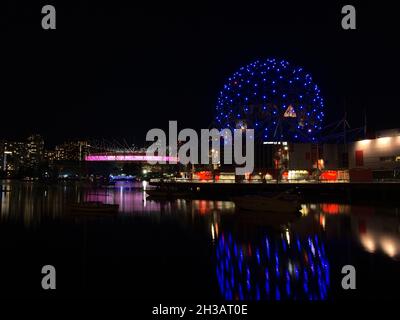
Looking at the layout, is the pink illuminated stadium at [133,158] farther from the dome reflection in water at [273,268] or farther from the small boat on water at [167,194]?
the dome reflection in water at [273,268]

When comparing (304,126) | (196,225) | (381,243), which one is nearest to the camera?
(381,243)

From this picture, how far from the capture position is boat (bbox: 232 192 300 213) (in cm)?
3706

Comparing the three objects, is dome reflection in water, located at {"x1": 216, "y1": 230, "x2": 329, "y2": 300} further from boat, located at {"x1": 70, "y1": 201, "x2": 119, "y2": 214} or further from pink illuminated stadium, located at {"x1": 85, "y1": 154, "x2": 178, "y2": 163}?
pink illuminated stadium, located at {"x1": 85, "y1": 154, "x2": 178, "y2": 163}

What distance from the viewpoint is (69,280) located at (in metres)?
15.8

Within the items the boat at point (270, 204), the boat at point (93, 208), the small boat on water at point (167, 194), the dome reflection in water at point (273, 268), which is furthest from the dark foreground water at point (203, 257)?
the small boat on water at point (167, 194)

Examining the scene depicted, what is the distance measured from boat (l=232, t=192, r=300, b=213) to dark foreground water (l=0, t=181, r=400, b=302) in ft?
6.21

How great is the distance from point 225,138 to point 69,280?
62.2 m

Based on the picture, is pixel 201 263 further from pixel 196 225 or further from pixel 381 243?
pixel 196 225

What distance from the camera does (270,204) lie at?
123 ft

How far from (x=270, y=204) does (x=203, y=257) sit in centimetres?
1854

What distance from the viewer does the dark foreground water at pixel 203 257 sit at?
14.5 m

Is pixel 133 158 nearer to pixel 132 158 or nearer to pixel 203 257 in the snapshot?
pixel 132 158

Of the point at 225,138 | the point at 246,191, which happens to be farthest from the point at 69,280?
the point at 225,138

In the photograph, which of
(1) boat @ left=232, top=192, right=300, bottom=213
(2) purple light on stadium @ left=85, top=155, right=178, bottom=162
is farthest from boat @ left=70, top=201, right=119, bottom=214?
(2) purple light on stadium @ left=85, top=155, right=178, bottom=162
